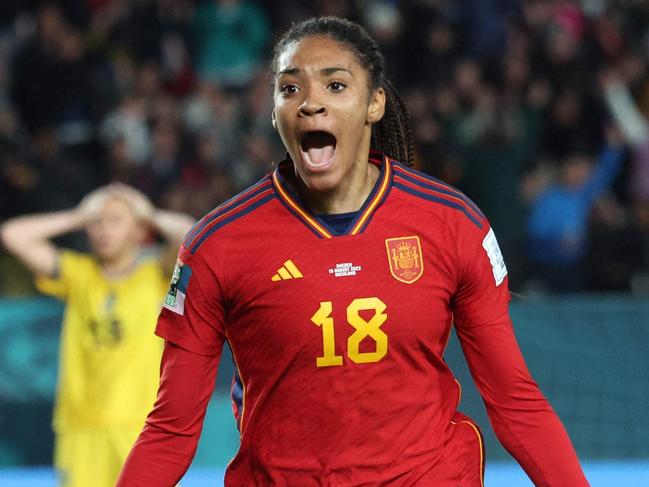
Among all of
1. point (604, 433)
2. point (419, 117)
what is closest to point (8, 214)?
point (419, 117)

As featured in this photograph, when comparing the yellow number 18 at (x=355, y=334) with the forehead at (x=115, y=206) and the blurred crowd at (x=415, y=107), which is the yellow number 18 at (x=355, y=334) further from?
the blurred crowd at (x=415, y=107)

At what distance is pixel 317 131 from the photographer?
310cm

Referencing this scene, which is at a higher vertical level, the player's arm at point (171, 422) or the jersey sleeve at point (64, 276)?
the jersey sleeve at point (64, 276)

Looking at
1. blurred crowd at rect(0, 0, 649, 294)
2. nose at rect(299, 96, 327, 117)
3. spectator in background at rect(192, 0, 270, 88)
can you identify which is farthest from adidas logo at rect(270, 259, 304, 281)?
spectator in background at rect(192, 0, 270, 88)

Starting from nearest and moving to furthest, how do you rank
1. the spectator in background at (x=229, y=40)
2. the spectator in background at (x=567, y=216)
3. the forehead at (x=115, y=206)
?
the forehead at (x=115, y=206), the spectator in background at (x=567, y=216), the spectator in background at (x=229, y=40)

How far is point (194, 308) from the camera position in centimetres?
299

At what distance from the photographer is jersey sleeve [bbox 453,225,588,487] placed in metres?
3.05

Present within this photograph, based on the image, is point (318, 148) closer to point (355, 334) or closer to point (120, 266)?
point (355, 334)

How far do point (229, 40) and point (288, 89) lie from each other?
7820mm

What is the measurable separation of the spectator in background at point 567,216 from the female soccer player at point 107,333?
2992 millimetres

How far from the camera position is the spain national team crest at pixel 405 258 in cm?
304

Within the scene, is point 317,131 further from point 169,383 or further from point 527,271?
point 527,271

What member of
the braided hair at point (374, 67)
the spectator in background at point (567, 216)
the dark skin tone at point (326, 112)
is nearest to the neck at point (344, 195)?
the dark skin tone at point (326, 112)

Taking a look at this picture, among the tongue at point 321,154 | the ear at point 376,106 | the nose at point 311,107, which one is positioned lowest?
the tongue at point 321,154
